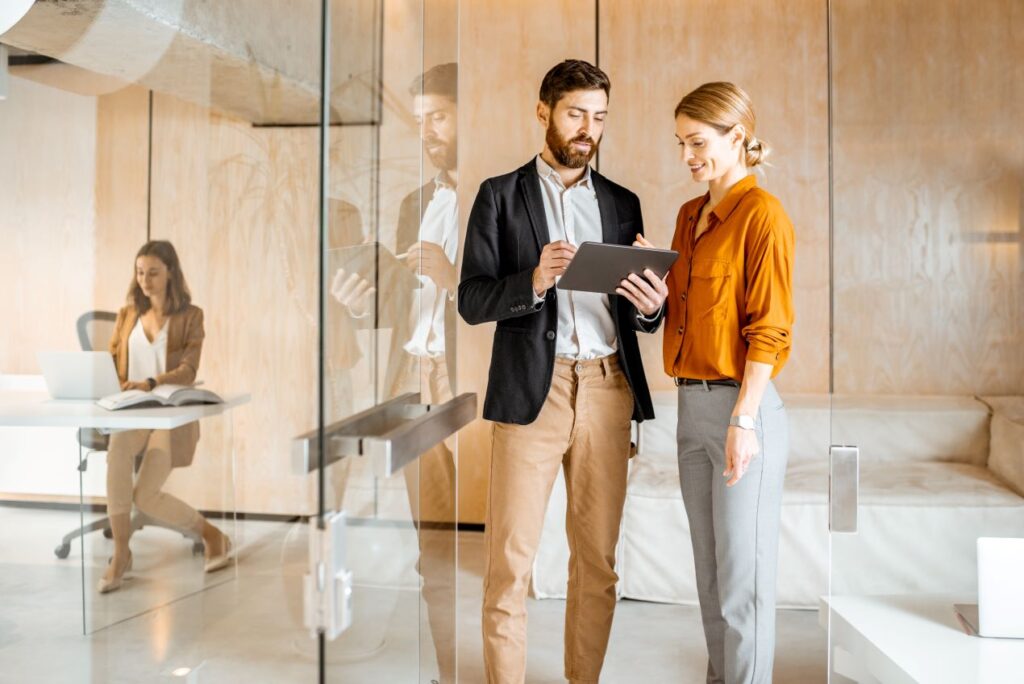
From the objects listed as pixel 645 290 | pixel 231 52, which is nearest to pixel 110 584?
pixel 231 52

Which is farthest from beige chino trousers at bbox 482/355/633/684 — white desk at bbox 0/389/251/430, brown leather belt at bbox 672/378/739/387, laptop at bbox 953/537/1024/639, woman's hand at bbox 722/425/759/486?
white desk at bbox 0/389/251/430

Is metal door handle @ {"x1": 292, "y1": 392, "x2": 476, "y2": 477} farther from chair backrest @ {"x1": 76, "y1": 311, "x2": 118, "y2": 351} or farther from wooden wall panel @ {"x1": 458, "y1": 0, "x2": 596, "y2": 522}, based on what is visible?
wooden wall panel @ {"x1": 458, "y1": 0, "x2": 596, "y2": 522}

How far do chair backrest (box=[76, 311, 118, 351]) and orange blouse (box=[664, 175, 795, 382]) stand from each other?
1.27 metres

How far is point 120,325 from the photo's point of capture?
41.3 inches

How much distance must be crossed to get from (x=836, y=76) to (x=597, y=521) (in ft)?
3.77

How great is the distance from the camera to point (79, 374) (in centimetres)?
111

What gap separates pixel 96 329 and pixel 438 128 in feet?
2.65

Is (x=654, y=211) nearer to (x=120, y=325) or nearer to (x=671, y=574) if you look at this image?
(x=671, y=574)

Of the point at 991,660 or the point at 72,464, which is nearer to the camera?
the point at 72,464

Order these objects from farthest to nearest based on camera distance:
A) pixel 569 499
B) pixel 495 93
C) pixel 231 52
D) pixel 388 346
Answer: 1. pixel 495 93
2. pixel 569 499
3. pixel 388 346
4. pixel 231 52

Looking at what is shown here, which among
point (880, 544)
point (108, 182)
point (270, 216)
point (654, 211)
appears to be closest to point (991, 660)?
point (880, 544)

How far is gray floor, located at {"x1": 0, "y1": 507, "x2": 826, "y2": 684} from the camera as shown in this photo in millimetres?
988

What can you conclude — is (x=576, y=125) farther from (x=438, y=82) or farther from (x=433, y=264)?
(x=433, y=264)

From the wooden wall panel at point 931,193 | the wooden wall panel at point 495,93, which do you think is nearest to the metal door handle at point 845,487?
the wooden wall panel at point 931,193
